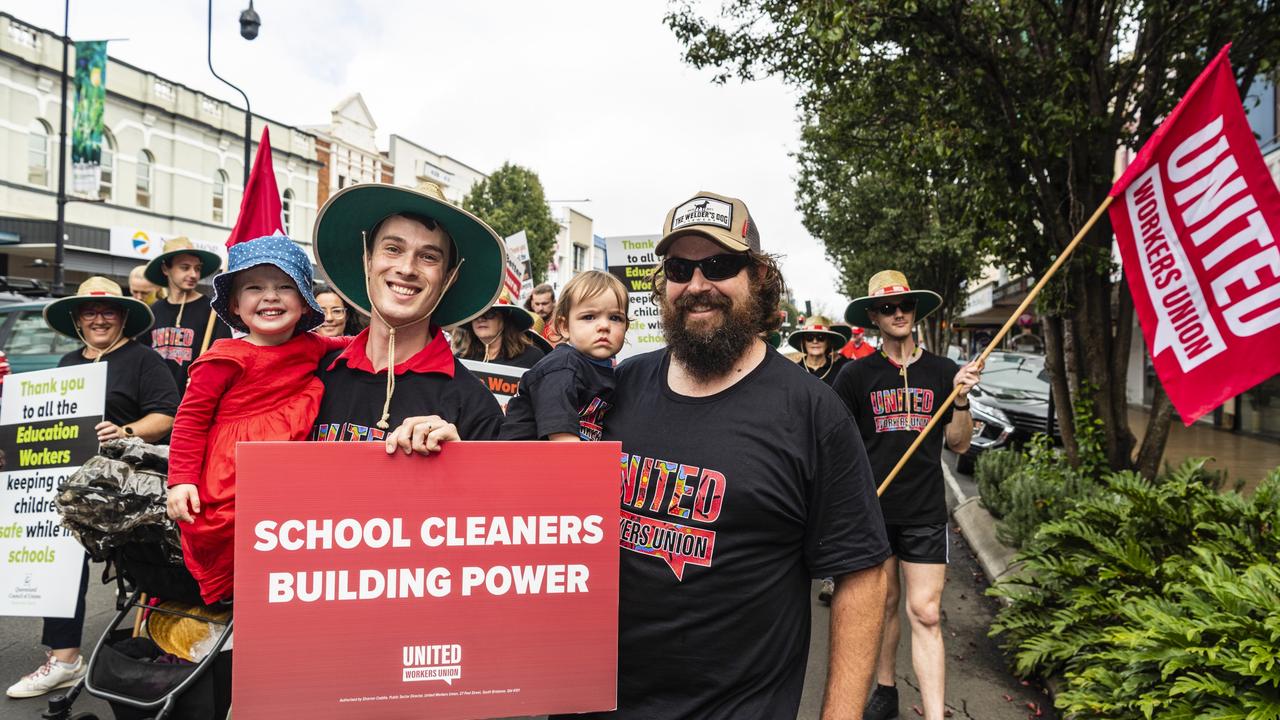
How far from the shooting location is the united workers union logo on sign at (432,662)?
65.0 inches

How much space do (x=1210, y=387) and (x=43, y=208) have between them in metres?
30.7

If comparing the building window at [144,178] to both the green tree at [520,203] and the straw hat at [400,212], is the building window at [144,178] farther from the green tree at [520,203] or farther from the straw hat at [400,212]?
the straw hat at [400,212]

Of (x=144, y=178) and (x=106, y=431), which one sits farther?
(x=144, y=178)

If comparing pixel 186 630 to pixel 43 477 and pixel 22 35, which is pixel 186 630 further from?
pixel 22 35

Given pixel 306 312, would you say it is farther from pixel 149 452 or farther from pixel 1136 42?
pixel 1136 42

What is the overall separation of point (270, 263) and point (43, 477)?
8.84 feet

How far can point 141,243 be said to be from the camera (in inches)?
1050

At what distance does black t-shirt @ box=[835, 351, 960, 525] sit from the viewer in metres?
3.95

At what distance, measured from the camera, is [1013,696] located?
4.25 m

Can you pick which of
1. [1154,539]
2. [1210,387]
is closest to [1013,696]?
[1154,539]

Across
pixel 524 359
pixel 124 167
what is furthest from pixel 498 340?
pixel 124 167

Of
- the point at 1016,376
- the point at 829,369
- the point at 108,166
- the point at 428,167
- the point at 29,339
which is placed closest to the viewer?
the point at 829,369

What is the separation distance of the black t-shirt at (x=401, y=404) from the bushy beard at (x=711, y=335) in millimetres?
594

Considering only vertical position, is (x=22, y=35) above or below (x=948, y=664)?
above
